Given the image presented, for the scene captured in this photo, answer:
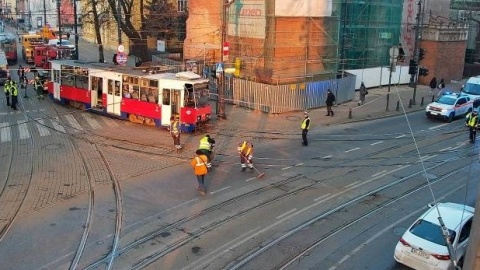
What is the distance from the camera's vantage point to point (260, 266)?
35.9 ft

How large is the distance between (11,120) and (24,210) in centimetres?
1239

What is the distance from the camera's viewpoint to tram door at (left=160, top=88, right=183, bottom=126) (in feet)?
74.8

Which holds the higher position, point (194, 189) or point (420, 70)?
point (420, 70)

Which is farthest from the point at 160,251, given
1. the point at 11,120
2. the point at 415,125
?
the point at 415,125

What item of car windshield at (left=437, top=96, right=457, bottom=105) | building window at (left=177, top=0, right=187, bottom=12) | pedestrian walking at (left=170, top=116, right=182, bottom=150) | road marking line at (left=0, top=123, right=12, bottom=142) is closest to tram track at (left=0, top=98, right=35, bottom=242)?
road marking line at (left=0, top=123, right=12, bottom=142)

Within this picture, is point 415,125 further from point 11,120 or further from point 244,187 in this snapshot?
point 11,120

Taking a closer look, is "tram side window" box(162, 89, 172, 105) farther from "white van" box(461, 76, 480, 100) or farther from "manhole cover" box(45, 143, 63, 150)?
"white van" box(461, 76, 480, 100)

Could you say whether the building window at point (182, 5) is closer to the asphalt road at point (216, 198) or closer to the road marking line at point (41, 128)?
the road marking line at point (41, 128)

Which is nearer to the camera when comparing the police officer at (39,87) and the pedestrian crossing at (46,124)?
the pedestrian crossing at (46,124)

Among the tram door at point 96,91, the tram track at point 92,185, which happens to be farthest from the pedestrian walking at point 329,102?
the tram track at point 92,185

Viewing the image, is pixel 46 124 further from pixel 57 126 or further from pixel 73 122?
pixel 73 122

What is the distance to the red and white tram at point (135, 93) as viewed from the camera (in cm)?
2275

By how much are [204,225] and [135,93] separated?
12.7 m

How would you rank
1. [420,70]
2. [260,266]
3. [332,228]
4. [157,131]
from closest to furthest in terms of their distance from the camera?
[260,266]
[332,228]
[157,131]
[420,70]
